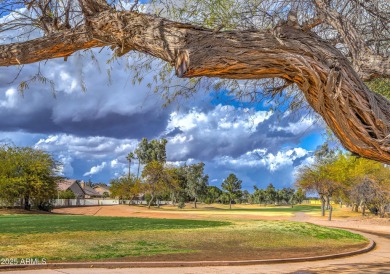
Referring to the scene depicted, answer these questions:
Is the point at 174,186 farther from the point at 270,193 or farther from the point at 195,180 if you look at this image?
the point at 270,193

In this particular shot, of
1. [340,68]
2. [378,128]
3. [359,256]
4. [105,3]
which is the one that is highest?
[105,3]

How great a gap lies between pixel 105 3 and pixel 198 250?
41.2 feet

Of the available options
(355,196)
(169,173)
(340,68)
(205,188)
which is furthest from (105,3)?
(205,188)

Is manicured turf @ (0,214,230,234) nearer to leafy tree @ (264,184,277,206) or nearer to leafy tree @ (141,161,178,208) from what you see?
leafy tree @ (141,161,178,208)

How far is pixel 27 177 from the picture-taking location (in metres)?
54.8

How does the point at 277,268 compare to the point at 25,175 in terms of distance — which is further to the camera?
the point at 25,175

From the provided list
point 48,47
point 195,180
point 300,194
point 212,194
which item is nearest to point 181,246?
point 48,47

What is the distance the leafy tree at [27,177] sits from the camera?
175 feet

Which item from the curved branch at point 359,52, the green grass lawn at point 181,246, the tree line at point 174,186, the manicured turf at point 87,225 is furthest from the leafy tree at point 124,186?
the curved branch at point 359,52

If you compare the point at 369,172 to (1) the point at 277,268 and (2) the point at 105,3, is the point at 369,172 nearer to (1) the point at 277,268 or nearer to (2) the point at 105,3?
(1) the point at 277,268

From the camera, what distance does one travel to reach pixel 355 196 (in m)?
46.8

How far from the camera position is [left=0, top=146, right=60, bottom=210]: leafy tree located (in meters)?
53.2

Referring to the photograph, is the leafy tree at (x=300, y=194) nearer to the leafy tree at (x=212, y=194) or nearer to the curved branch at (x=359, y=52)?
the leafy tree at (x=212, y=194)

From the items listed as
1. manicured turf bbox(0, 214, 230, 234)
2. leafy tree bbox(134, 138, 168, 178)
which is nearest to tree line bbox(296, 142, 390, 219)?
manicured turf bbox(0, 214, 230, 234)
